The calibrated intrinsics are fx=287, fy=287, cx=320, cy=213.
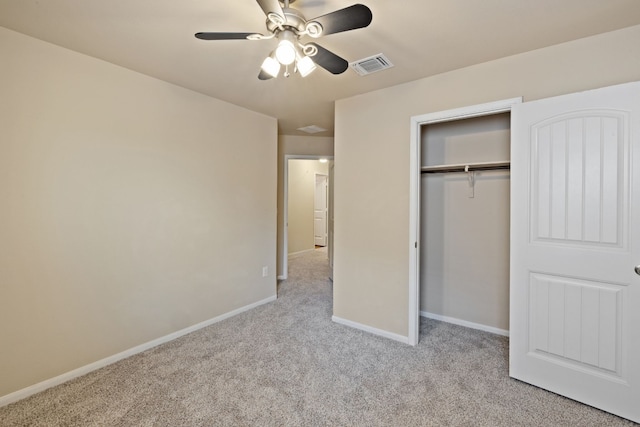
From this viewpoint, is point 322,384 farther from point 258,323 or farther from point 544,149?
point 544,149

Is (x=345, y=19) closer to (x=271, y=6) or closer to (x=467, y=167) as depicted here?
(x=271, y=6)

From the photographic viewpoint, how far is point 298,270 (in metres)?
5.50

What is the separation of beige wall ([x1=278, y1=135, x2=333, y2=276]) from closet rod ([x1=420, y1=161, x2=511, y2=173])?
84.1 inches

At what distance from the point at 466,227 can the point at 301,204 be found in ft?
15.1

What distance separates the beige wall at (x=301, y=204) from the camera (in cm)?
690

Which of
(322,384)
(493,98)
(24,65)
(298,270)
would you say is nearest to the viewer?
(24,65)

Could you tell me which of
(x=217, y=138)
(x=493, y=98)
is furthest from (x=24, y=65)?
(x=493, y=98)

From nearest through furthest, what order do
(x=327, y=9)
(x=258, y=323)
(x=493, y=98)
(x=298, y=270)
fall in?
(x=327, y=9) → (x=493, y=98) → (x=258, y=323) → (x=298, y=270)

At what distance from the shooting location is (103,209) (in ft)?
7.67

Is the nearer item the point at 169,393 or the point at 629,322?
the point at 629,322

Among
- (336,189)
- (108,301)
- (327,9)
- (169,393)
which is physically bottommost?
(169,393)

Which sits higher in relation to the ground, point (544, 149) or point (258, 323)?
point (544, 149)

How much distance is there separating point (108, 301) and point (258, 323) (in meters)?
1.40

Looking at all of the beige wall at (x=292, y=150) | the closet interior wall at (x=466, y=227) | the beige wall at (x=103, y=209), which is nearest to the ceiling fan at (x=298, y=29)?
the beige wall at (x=103, y=209)
